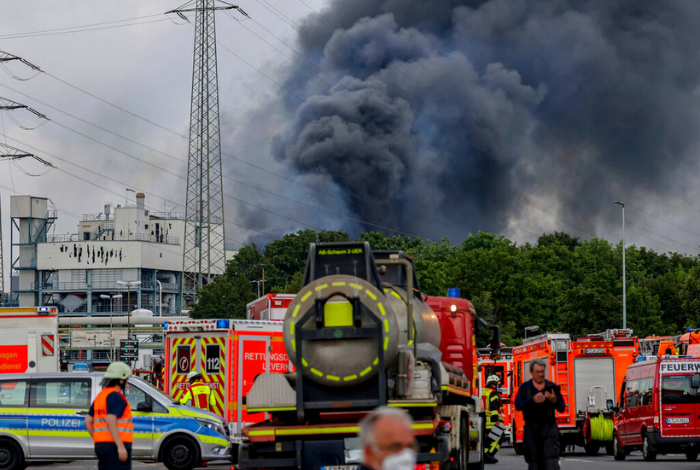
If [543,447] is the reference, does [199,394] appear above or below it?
above

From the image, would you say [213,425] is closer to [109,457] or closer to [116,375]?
[116,375]

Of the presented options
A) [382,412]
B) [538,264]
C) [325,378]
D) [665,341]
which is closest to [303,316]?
[325,378]

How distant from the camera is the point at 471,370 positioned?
65.1 feet

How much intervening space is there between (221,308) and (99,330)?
1202cm

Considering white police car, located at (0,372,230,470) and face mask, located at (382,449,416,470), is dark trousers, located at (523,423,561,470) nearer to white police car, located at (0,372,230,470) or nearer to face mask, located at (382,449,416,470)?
face mask, located at (382,449,416,470)

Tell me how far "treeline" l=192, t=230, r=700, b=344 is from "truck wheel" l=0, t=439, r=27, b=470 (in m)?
42.0

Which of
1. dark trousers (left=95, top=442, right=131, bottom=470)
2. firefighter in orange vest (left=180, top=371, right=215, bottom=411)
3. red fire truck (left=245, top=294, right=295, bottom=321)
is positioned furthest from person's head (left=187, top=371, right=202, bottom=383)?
dark trousers (left=95, top=442, right=131, bottom=470)

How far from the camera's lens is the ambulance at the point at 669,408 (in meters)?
25.1

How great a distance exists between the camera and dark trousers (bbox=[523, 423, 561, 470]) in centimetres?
1258

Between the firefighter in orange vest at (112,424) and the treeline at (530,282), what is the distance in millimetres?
47483

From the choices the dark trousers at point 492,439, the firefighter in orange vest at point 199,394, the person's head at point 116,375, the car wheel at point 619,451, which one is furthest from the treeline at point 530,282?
the person's head at point 116,375

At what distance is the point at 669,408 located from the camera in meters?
25.2

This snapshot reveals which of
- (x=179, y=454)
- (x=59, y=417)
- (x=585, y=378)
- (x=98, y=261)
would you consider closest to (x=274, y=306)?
(x=179, y=454)

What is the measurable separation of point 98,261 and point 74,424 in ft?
440
